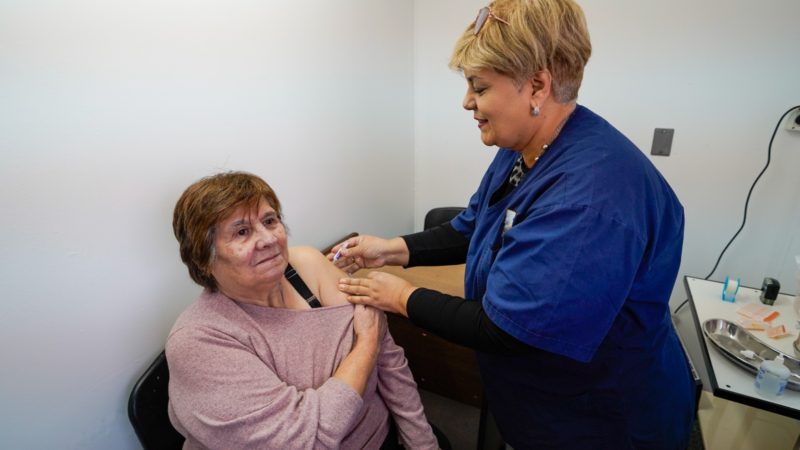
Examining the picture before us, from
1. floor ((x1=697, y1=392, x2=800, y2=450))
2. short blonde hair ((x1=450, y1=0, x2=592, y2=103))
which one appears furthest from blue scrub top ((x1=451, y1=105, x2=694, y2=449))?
floor ((x1=697, y1=392, x2=800, y2=450))

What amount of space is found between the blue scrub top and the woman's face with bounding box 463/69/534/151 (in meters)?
0.08

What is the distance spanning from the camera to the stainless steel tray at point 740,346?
1240mm

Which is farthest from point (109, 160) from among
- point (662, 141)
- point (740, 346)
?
point (662, 141)

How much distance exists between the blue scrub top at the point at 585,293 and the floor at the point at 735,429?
34.4 inches

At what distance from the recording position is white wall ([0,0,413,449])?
2.81 ft

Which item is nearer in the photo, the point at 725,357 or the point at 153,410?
the point at 153,410

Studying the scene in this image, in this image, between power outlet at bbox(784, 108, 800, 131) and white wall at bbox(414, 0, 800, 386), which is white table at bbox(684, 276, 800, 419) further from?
power outlet at bbox(784, 108, 800, 131)

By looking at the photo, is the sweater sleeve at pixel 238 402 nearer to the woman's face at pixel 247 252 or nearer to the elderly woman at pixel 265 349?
the elderly woman at pixel 265 349

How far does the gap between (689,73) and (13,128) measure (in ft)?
8.59

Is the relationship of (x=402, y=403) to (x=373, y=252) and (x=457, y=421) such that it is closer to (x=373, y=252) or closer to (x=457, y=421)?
(x=373, y=252)

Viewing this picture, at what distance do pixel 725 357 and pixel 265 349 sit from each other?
1.50 meters

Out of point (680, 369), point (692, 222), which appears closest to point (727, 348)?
point (680, 369)

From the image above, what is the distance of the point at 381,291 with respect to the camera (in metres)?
1.05

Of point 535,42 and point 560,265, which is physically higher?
point 535,42
